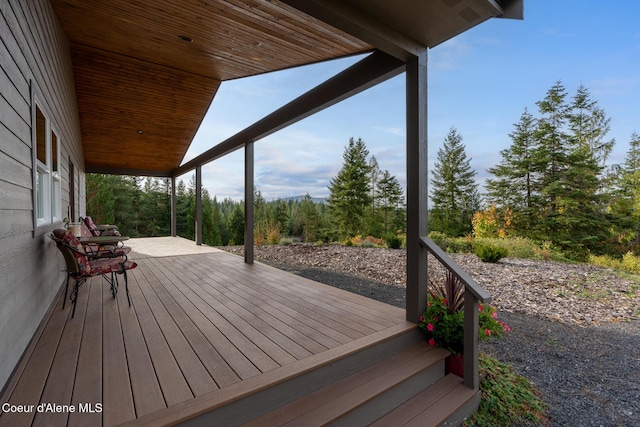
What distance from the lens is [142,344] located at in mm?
2053

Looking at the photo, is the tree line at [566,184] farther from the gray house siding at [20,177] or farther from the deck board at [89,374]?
the gray house siding at [20,177]

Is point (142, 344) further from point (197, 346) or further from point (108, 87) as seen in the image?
point (108, 87)

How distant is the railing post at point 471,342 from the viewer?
6.88ft

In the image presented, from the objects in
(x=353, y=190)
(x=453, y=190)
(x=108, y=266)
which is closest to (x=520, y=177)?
(x=453, y=190)

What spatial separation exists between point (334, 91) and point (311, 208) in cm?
1545

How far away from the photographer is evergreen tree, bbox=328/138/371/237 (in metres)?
18.3

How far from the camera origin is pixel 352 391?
70.9 inches

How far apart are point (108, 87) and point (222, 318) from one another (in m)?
4.52

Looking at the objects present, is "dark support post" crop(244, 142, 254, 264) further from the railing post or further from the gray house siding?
the railing post

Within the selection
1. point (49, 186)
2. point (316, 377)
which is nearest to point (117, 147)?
point (49, 186)

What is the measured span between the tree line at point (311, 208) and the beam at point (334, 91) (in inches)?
474

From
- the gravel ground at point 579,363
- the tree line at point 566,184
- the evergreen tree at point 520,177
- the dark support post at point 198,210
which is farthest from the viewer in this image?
the evergreen tree at point 520,177

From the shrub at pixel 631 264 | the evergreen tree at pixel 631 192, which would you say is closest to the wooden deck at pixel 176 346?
the shrub at pixel 631 264

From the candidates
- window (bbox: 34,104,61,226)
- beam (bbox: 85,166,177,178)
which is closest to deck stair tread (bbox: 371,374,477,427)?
window (bbox: 34,104,61,226)
